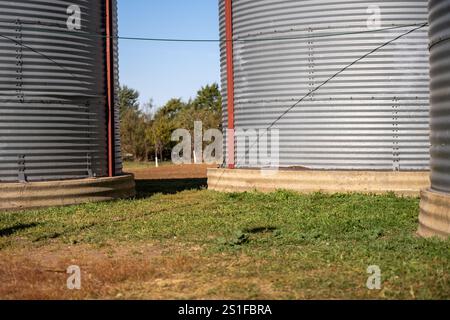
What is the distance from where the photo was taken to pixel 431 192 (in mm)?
8703

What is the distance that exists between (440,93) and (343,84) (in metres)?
5.93

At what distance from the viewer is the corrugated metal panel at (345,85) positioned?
46.1 feet

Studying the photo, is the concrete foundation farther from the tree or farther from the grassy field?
the tree

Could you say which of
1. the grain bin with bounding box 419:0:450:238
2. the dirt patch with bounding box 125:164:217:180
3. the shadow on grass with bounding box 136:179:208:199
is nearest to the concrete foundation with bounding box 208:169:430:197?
the shadow on grass with bounding box 136:179:208:199

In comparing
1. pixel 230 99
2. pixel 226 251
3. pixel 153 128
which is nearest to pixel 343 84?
pixel 230 99

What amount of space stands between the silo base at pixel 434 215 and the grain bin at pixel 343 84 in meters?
4.93

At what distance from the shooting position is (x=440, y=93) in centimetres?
849

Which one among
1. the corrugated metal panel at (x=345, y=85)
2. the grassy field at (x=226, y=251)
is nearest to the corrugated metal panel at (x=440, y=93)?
the grassy field at (x=226, y=251)

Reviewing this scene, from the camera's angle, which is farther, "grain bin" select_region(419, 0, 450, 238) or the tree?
the tree

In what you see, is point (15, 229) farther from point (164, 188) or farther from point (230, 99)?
point (164, 188)

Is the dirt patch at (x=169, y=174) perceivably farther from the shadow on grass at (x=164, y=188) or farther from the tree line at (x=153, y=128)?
the tree line at (x=153, y=128)

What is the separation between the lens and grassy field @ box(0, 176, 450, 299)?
20.1 feet

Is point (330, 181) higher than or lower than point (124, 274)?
higher

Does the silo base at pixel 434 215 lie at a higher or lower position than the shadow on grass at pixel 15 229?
higher
